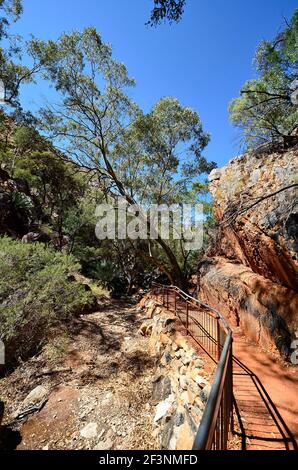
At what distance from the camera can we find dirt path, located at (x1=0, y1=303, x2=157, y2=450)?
189 inches

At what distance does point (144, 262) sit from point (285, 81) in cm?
1502

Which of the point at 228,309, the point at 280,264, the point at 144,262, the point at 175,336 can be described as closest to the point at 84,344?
the point at 175,336

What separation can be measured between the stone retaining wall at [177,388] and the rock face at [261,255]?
5.91 feet

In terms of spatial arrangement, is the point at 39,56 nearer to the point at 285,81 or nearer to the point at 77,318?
the point at 285,81

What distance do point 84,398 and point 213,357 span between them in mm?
3241

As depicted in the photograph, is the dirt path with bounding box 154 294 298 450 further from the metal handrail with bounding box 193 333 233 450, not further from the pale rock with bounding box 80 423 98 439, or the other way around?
the pale rock with bounding box 80 423 98 439

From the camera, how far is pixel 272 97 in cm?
766

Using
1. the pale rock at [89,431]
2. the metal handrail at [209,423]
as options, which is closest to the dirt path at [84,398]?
the pale rock at [89,431]

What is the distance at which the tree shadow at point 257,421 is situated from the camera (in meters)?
2.88

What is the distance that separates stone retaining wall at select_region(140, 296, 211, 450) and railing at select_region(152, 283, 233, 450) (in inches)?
15.5

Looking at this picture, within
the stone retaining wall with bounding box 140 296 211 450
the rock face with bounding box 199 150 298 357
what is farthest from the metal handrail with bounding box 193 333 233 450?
the rock face with bounding box 199 150 298 357

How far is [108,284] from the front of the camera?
675 inches

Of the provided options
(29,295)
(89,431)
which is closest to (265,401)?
(89,431)

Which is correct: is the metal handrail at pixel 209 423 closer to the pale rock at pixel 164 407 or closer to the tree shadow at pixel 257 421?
the tree shadow at pixel 257 421
